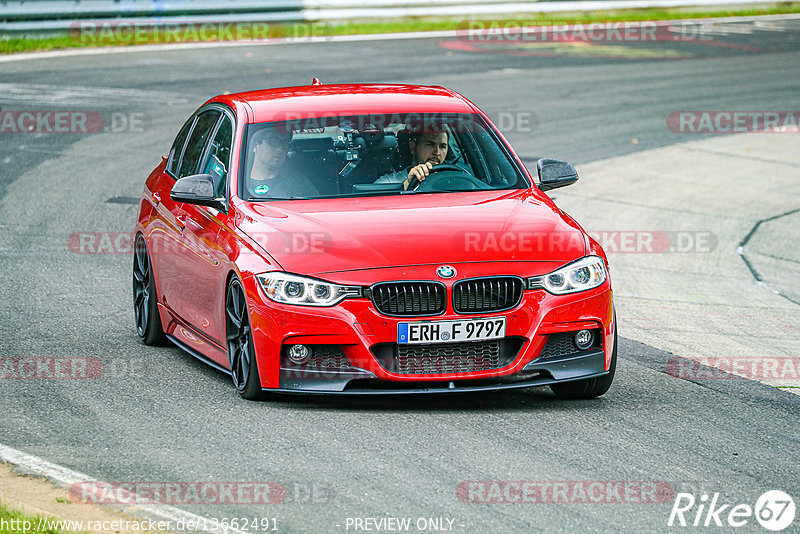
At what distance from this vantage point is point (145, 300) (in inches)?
371

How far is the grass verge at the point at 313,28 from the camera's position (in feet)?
93.4

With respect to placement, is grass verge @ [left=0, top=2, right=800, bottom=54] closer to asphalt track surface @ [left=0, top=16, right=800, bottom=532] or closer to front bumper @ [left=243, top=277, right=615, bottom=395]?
asphalt track surface @ [left=0, top=16, right=800, bottom=532]

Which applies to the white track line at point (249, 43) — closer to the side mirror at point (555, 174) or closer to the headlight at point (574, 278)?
the side mirror at point (555, 174)

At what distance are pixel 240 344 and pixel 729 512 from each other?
2981 millimetres

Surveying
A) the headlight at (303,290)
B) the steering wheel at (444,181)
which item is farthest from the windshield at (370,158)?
the headlight at (303,290)

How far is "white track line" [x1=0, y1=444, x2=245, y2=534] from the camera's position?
556cm

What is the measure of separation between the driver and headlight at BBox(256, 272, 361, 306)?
4.73 feet

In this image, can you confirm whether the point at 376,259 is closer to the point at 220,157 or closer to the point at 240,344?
the point at 240,344

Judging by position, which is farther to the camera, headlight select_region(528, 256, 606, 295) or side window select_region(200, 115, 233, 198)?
side window select_region(200, 115, 233, 198)

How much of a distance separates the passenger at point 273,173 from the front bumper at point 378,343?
102 centimetres

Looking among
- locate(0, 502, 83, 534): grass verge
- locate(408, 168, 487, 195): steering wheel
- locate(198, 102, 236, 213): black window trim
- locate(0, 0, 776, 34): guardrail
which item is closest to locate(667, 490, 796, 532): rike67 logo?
locate(0, 502, 83, 534): grass verge

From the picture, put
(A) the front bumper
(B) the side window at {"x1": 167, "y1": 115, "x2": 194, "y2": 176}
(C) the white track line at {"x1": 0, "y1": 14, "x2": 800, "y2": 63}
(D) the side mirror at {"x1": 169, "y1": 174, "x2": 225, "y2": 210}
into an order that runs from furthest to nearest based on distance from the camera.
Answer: (C) the white track line at {"x1": 0, "y1": 14, "x2": 800, "y2": 63}
(B) the side window at {"x1": 167, "y1": 115, "x2": 194, "y2": 176}
(D) the side mirror at {"x1": 169, "y1": 174, "x2": 225, "y2": 210}
(A) the front bumper

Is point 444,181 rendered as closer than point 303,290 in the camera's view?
No

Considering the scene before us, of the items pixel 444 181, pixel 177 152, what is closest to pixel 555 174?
pixel 444 181
